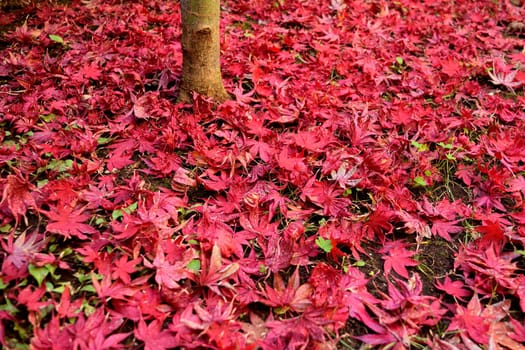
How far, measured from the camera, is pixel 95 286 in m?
1.47

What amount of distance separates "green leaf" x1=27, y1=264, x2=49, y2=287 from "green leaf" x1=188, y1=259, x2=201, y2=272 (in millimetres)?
489

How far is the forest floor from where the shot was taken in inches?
58.6

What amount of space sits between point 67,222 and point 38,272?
22 centimetres

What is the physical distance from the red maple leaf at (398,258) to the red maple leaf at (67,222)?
113 centimetres

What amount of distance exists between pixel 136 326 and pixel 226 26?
2.29 m

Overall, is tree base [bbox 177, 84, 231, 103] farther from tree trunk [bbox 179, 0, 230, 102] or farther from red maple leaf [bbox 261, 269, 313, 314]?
red maple leaf [bbox 261, 269, 313, 314]

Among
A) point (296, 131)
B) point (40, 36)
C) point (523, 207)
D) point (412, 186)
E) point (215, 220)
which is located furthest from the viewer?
point (40, 36)

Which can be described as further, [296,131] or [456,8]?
[456,8]

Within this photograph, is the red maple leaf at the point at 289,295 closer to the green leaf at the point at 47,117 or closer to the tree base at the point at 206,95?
the tree base at the point at 206,95

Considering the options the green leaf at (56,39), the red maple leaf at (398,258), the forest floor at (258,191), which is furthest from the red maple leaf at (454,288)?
the green leaf at (56,39)

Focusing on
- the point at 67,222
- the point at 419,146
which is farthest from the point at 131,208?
the point at 419,146

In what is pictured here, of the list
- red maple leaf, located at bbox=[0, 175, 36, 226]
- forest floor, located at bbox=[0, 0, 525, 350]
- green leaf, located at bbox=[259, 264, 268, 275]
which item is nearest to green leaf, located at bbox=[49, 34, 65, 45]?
forest floor, located at bbox=[0, 0, 525, 350]

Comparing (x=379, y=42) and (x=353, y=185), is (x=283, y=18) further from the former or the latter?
(x=353, y=185)

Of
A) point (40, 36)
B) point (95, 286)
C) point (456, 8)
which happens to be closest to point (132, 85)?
Answer: point (40, 36)
